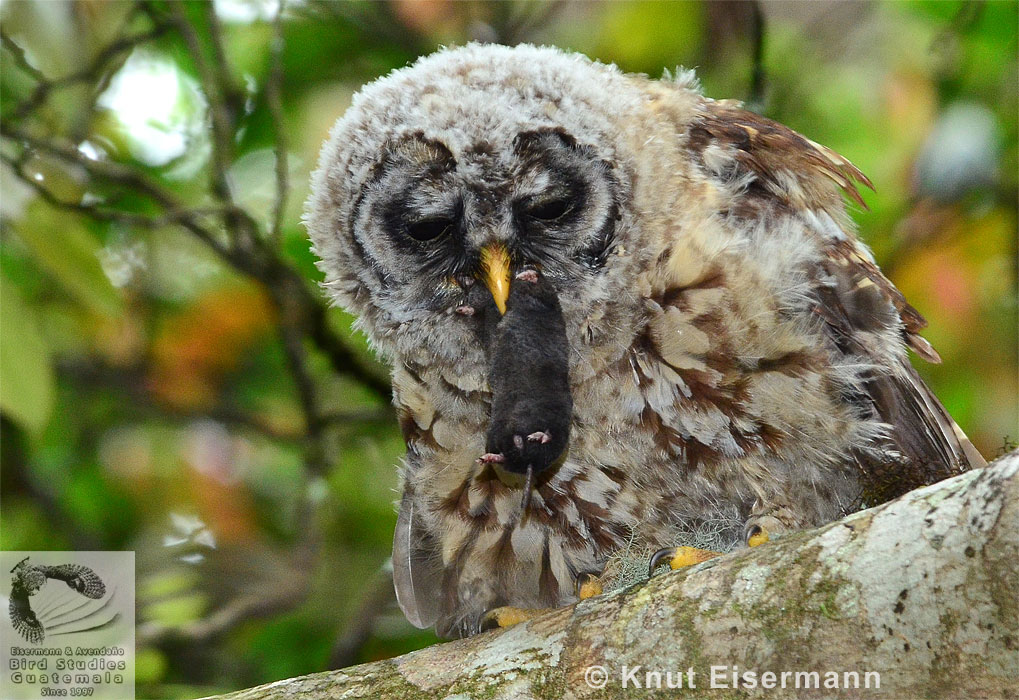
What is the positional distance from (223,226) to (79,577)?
1.45 m

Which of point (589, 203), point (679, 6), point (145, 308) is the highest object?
point (679, 6)

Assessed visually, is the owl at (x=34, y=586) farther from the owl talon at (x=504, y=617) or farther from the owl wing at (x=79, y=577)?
the owl talon at (x=504, y=617)

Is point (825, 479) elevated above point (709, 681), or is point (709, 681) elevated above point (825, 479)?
point (825, 479)

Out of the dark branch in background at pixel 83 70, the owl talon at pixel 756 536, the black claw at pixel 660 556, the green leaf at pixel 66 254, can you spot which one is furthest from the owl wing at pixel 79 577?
the owl talon at pixel 756 536

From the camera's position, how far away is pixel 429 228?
8.85ft

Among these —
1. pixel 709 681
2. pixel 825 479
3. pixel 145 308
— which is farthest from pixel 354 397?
pixel 709 681

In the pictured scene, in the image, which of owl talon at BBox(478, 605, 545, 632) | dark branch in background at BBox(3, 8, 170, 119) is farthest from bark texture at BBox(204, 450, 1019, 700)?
dark branch in background at BBox(3, 8, 170, 119)

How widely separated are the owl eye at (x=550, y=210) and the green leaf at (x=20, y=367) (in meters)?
1.45

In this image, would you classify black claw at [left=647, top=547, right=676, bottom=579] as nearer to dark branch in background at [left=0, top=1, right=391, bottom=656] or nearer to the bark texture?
the bark texture

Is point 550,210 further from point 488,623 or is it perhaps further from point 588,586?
point 488,623

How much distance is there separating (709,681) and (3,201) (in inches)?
101

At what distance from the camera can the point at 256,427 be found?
420 centimetres

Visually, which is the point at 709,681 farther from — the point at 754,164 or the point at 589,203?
the point at 754,164

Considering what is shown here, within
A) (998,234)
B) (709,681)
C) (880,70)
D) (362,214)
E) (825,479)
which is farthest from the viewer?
(880,70)
